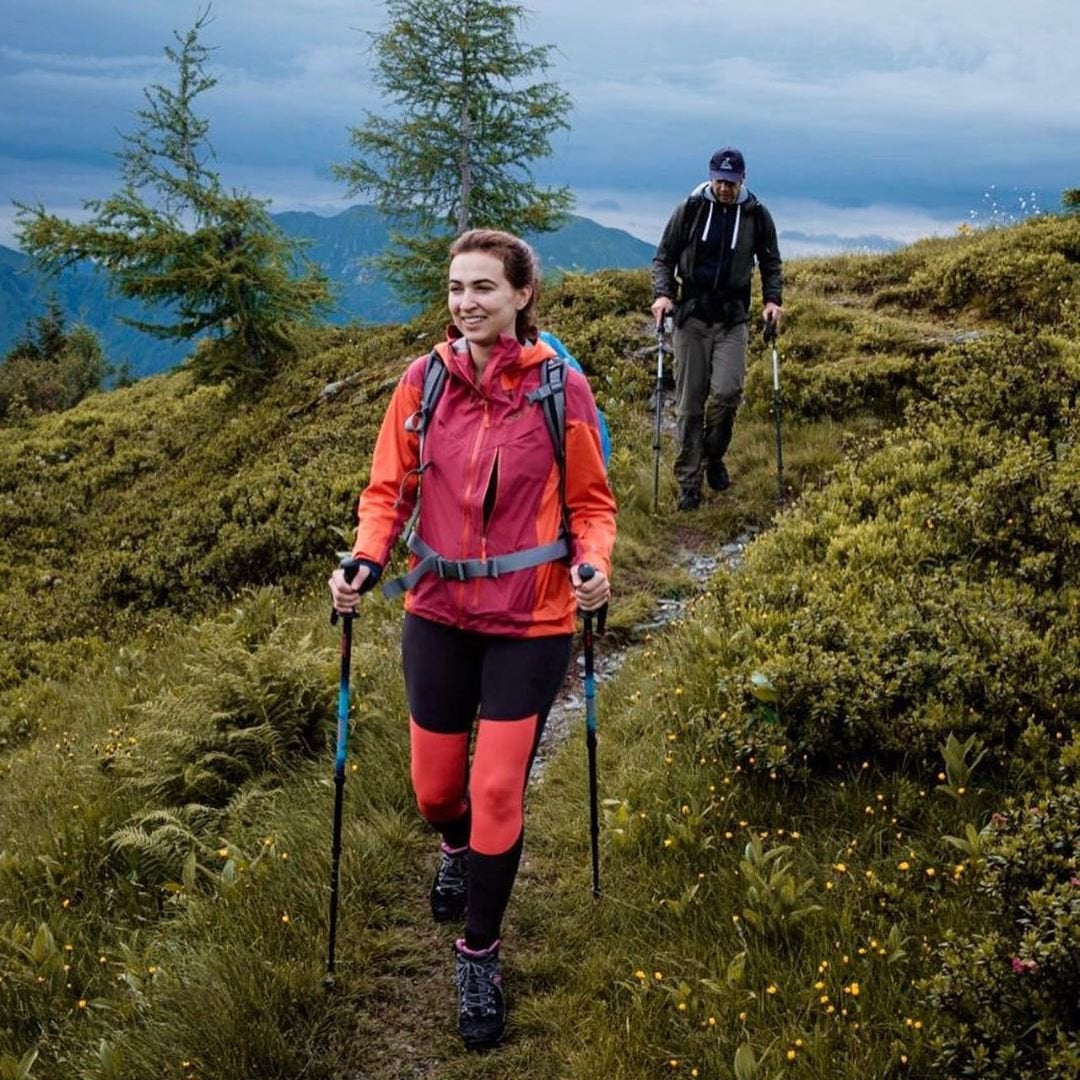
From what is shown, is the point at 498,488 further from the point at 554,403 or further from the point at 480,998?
the point at 480,998

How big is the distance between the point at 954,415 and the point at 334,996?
26.0 feet

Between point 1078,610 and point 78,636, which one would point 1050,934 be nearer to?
point 1078,610

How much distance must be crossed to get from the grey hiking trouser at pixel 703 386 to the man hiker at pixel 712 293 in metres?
0.01

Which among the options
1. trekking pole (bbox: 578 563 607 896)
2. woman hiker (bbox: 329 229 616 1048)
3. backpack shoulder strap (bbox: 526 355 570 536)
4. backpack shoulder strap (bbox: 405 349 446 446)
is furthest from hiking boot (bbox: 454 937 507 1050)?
backpack shoulder strap (bbox: 405 349 446 446)

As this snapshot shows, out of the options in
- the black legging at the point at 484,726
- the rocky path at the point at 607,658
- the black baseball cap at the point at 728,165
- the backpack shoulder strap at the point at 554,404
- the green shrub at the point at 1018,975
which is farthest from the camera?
the black baseball cap at the point at 728,165

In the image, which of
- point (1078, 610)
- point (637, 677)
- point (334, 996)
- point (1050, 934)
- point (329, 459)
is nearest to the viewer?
point (1050, 934)

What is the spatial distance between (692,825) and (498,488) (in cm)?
215

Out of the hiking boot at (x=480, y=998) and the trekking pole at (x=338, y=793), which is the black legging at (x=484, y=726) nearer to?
the hiking boot at (x=480, y=998)

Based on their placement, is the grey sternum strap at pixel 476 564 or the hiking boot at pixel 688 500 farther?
the hiking boot at pixel 688 500

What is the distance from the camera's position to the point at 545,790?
18.8 feet

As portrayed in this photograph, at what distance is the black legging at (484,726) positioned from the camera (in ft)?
12.5

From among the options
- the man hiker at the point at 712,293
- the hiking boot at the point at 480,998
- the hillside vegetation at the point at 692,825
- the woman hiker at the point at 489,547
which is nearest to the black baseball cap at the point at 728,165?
the man hiker at the point at 712,293

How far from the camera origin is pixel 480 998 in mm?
3918

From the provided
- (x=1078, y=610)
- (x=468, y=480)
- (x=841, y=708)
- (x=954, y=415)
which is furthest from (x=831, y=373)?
(x=468, y=480)
